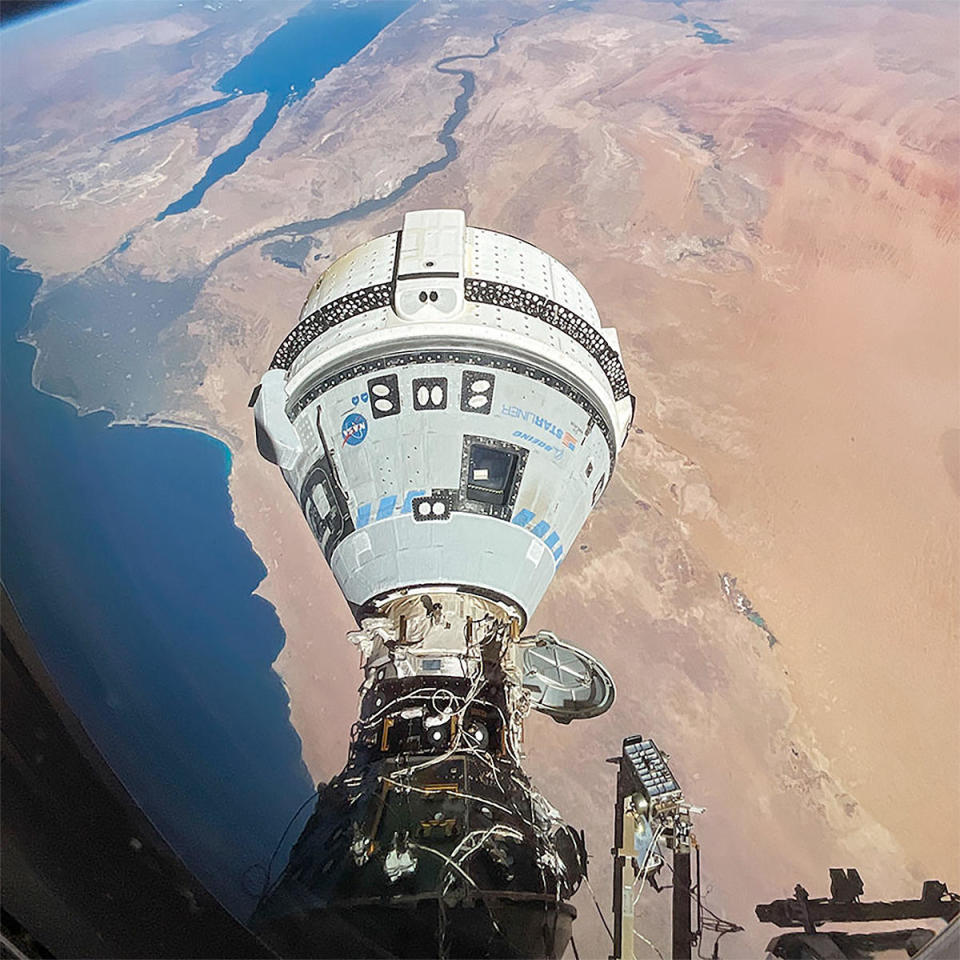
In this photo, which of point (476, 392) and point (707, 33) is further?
point (707, 33)

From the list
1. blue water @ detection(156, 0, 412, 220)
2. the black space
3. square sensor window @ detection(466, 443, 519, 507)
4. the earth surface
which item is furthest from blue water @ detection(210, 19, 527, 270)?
square sensor window @ detection(466, 443, 519, 507)

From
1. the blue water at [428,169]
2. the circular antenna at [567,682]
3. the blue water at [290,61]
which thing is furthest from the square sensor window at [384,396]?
the blue water at [290,61]

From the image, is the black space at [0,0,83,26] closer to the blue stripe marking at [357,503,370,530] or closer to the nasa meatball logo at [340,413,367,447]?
the nasa meatball logo at [340,413,367,447]

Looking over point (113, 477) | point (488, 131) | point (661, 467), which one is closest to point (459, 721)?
point (113, 477)

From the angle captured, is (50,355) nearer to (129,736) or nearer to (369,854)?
(129,736)

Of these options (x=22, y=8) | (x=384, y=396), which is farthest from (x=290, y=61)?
(x=384, y=396)

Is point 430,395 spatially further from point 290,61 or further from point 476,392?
point 290,61
